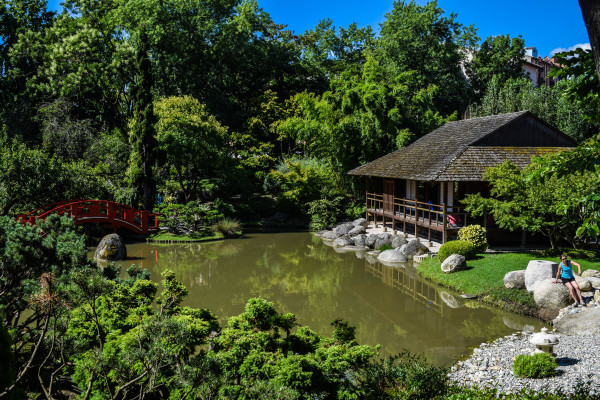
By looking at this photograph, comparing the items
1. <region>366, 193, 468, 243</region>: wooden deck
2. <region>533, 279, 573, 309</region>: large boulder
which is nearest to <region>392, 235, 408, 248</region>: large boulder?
<region>366, 193, 468, 243</region>: wooden deck

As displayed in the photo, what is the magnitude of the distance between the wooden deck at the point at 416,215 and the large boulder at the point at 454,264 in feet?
9.36

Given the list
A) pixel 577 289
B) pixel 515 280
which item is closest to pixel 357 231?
pixel 515 280

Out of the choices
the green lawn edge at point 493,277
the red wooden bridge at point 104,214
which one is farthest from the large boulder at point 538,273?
the red wooden bridge at point 104,214

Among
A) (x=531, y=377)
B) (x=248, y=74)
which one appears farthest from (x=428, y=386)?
(x=248, y=74)

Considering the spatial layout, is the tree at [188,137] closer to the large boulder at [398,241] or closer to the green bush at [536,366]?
the large boulder at [398,241]

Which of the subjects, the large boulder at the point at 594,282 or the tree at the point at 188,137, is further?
the tree at the point at 188,137

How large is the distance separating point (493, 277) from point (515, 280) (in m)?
1.17

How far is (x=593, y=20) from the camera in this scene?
3.70m

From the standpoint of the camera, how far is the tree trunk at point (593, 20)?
12.0 feet

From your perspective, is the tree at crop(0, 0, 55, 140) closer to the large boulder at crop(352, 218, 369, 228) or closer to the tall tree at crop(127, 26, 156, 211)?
the tall tree at crop(127, 26, 156, 211)

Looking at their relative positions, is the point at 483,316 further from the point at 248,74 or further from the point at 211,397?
the point at 248,74

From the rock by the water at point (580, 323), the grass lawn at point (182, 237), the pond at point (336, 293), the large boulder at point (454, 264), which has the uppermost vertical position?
the large boulder at point (454, 264)

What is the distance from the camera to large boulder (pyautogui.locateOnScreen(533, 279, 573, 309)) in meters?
12.2

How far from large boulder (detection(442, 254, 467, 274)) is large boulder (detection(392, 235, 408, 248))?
5086mm
